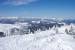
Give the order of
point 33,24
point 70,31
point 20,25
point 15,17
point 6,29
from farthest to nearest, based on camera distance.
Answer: point 15,17
point 20,25
point 33,24
point 6,29
point 70,31

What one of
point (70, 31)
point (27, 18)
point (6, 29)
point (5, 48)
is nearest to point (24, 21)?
point (27, 18)

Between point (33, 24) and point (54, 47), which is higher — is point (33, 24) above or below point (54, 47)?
above

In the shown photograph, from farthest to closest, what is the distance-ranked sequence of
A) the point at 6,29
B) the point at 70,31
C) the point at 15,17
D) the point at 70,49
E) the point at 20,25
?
1. the point at 15,17
2. the point at 20,25
3. the point at 6,29
4. the point at 70,31
5. the point at 70,49

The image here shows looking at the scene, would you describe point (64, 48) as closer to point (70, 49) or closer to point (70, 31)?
point (70, 49)

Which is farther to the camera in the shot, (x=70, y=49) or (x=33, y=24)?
(x=33, y=24)

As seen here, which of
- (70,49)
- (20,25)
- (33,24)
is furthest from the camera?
(20,25)

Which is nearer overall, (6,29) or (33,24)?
(6,29)

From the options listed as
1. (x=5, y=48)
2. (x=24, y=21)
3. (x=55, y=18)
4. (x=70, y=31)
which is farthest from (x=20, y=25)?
(x=5, y=48)

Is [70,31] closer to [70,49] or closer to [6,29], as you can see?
[70,49]

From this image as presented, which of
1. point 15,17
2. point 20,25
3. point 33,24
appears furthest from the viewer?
point 15,17
